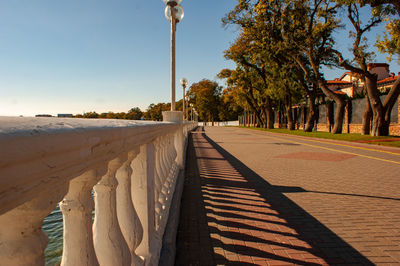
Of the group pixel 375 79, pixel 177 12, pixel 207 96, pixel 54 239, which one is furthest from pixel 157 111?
pixel 54 239

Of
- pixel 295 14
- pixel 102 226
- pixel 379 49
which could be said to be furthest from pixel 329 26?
pixel 102 226

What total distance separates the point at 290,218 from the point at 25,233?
378 cm

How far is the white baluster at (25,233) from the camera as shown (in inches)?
25.1

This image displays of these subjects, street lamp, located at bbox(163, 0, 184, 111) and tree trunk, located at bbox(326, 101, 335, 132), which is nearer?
street lamp, located at bbox(163, 0, 184, 111)

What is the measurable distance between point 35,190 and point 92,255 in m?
0.53

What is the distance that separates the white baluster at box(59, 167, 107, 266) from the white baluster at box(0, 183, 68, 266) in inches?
10.0

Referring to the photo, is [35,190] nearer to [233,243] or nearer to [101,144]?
[101,144]

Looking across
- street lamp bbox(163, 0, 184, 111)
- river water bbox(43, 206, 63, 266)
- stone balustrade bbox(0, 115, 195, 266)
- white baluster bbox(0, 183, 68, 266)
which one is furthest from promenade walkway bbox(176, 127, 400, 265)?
street lamp bbox(163, 0, 184, 111)

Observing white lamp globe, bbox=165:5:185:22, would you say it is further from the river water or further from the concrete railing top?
the concrete railing top

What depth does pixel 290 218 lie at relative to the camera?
3875 mm

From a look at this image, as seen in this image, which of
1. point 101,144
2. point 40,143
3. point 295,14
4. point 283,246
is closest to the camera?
point 40,143

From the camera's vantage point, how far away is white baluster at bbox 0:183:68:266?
2.09ft

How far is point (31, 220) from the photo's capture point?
0.68m

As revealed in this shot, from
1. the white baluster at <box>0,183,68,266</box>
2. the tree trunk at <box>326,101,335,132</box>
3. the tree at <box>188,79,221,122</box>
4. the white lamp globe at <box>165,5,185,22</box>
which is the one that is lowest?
the white baluster at <box>0,183,68,266</box>
